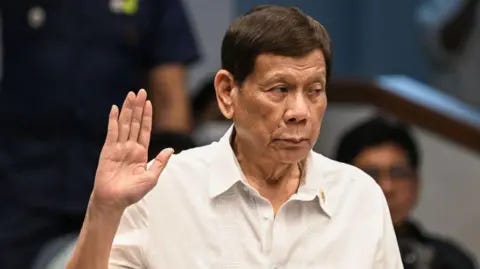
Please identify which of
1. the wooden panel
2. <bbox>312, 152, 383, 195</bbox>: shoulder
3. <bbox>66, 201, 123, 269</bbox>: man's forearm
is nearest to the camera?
<bbox>66, 201, 123, 269</bbox>: man's forearm

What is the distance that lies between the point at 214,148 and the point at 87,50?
1.71 metres

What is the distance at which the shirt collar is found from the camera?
2.56 metres

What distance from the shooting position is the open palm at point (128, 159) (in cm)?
241

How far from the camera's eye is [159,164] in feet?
8.04

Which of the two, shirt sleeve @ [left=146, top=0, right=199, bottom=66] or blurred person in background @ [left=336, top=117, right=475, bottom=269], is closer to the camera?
blurred person in background @ [left=336, top=117, right=475, bottom=269]

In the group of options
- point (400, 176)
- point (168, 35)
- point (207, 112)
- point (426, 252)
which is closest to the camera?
point (426, 252)

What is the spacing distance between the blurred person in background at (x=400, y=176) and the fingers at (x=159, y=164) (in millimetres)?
1626

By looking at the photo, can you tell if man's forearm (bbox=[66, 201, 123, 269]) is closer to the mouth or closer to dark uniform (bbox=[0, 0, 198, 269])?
the mouth

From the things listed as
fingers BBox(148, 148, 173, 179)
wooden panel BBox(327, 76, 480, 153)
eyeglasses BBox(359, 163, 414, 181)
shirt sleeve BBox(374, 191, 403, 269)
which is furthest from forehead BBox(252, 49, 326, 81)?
wooden panel BBox(327, 76, 480, 153)

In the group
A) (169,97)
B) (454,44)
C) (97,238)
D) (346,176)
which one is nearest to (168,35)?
(169,97)

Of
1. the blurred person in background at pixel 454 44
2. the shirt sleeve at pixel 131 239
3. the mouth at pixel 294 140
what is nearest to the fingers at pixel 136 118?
the shirt sleeve at pixel 131 239

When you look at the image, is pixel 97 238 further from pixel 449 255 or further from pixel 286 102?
pixel 449 255

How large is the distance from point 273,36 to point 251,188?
0.95 ft

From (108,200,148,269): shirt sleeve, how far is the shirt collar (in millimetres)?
135
